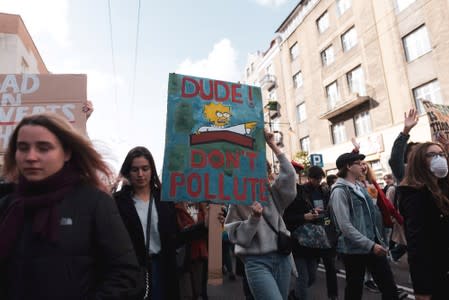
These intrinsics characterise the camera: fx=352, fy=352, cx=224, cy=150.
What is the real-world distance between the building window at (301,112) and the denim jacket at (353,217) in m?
22.3

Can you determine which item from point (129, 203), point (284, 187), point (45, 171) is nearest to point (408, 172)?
point (284, 187)

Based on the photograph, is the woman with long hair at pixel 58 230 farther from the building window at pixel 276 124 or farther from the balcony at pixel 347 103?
the building window at pixel 276 124

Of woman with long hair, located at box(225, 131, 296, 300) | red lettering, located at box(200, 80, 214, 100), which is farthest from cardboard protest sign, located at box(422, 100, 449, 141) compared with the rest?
red lettering, located at box(200, 80, 214, 100)

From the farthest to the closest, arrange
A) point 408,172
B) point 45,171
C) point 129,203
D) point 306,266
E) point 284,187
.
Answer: point 306,266
point 284,187
point 129,203
point 408,172
point 45,171

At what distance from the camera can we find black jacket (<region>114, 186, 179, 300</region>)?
251 centimetres

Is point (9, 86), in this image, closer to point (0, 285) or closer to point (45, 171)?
point (45, 171)

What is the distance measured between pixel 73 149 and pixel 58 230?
44 centimetres

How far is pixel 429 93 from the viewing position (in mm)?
15250

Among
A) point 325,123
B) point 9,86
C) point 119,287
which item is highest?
point 325,123

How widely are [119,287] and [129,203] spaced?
4.40 ft

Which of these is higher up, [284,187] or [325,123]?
[325,123]

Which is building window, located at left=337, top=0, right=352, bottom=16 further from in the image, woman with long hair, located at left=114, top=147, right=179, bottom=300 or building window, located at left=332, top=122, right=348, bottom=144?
woman with long hair, located at left=114, top=147, right=179, bottom=300

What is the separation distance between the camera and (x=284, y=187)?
116 inches

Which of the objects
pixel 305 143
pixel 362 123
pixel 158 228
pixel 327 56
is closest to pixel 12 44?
pixel 327 56
